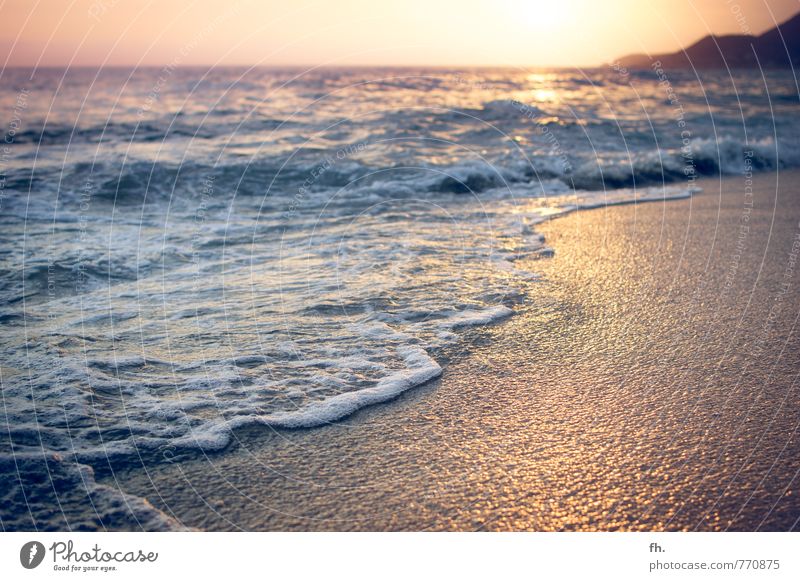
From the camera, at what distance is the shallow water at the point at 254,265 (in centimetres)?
315

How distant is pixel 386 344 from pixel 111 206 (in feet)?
22.3

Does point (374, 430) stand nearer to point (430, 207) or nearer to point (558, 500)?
point (558, 500)
